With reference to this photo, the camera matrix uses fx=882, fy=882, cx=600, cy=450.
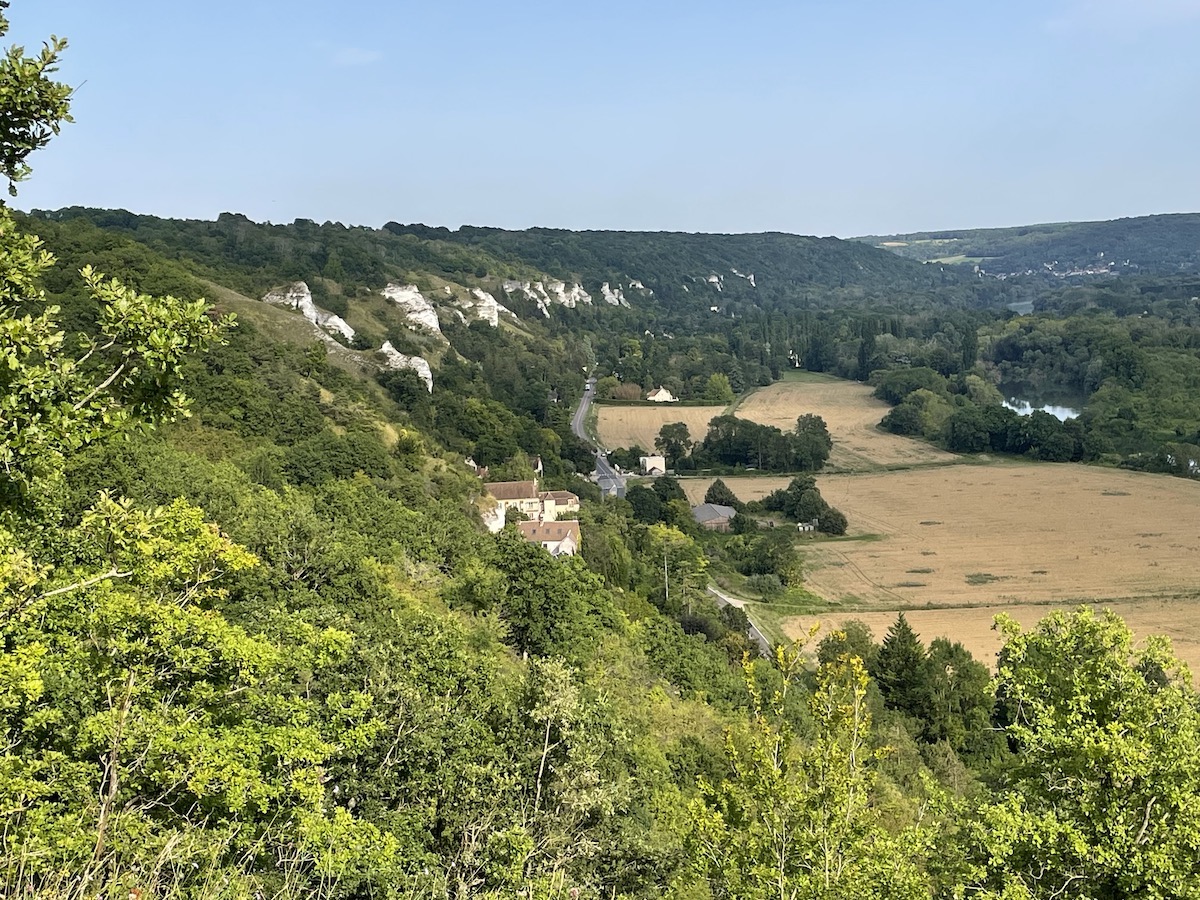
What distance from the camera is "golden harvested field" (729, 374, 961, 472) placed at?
101250mm

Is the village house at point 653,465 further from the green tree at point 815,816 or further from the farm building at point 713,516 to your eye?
the green tree at point 815,816

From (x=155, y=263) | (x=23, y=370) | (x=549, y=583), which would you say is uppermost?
(x=155, y=263)

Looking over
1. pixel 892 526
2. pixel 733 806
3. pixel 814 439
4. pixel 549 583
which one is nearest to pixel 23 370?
pixel 733 806

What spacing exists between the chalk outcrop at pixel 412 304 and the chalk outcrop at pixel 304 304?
23.3m

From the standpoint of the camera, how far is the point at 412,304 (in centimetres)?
11069

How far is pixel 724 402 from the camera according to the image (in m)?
138

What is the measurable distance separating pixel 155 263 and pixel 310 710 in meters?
48.7

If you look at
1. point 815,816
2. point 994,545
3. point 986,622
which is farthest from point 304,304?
point 815,816

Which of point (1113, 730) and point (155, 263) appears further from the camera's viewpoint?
point (155, 263)

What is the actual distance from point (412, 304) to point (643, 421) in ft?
113

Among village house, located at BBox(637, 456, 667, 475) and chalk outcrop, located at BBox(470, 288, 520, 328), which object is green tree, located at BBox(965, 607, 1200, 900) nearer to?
village house, located at BBox(637, 456, 667, 475)

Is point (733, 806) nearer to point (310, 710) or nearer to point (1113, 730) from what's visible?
point (1113, 730)

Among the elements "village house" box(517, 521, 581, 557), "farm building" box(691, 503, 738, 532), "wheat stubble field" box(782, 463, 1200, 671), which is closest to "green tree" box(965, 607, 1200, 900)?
"wheat stubble field" box(782, 463, 1200, 671)

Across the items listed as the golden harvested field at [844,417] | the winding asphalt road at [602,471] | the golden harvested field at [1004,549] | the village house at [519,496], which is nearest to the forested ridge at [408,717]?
the golden harvested field at [1004,549]
